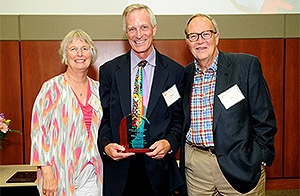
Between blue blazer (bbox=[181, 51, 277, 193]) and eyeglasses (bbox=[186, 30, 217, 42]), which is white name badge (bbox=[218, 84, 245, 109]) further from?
eyeglasses (bbox=[186, 30, 217, 42])

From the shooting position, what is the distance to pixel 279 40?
395 cm

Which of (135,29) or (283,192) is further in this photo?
(283,192)

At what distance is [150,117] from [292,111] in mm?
2442

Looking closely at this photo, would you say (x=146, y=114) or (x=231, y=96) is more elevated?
(x=231, y=96)

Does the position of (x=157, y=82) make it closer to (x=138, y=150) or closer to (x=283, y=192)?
(x=138, y=150)

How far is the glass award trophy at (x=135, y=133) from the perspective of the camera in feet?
7.11

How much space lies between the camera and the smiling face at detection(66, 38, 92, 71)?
2.34 metres

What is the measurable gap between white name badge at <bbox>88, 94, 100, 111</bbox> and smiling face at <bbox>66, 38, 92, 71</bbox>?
21cm

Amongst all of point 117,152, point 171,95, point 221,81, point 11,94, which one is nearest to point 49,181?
point 117,152

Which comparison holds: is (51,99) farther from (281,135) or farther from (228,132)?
(281,135)

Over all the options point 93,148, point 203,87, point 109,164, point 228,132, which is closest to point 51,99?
point 93,148

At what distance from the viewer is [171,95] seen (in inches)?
89.4

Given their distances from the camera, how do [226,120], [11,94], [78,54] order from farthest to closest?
1. [11,94]
2. [78,54]
3. [226,120]

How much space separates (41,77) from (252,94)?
2.50 m
